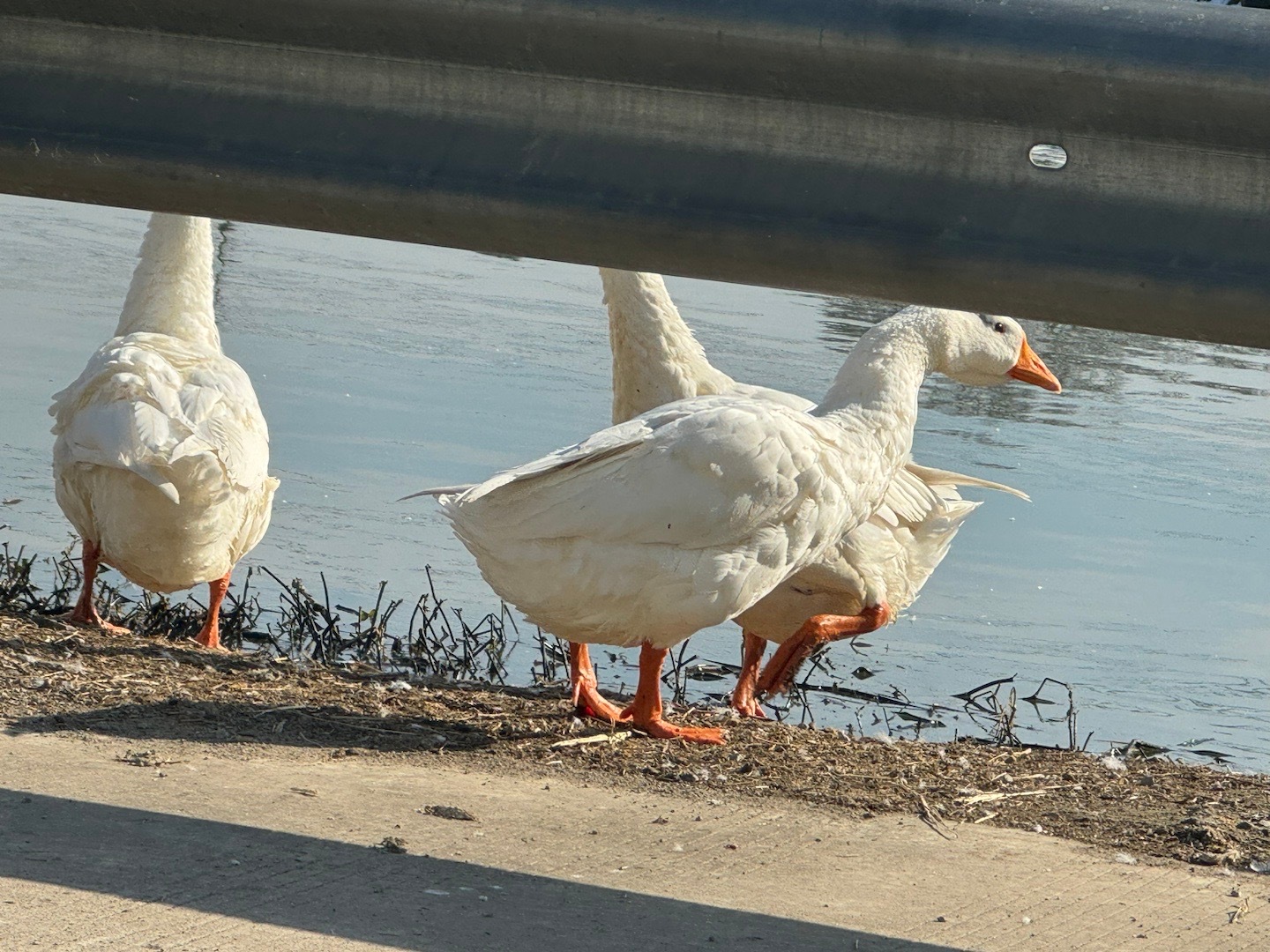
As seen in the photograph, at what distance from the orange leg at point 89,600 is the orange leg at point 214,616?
12.4 inches

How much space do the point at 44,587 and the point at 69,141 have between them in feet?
13.7

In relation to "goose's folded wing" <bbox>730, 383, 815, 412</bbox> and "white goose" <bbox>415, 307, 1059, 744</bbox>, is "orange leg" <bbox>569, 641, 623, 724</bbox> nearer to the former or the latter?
"white goose" <bbox>415, 307, 1059, 744</bbox>

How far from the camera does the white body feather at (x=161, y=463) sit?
18.0 ft

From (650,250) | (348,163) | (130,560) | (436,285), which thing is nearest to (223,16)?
(348,163)

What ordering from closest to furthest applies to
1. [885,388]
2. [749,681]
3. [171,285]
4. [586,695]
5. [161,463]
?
[586,695], [885,388], [161,463], [749,681], [171,285]

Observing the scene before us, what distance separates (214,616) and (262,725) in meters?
2.14

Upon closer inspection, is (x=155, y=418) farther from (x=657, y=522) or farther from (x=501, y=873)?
(x=501, y=873)

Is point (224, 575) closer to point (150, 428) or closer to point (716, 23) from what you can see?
point (150, 428)

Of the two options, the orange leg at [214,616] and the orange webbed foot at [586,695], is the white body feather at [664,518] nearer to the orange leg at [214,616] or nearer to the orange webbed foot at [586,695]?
the orange webbed foot at [586,695]

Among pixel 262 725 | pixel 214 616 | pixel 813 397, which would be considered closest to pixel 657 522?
pixel 262 725

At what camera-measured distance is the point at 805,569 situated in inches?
234

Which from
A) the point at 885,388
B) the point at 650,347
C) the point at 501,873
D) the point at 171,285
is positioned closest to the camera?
the point at 501,873

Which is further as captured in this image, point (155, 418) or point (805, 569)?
point (805, 569)

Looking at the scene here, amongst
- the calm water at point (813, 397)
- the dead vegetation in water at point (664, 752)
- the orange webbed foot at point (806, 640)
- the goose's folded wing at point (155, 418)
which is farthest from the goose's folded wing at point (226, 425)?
the orange webbed foot at point (806, 640)
